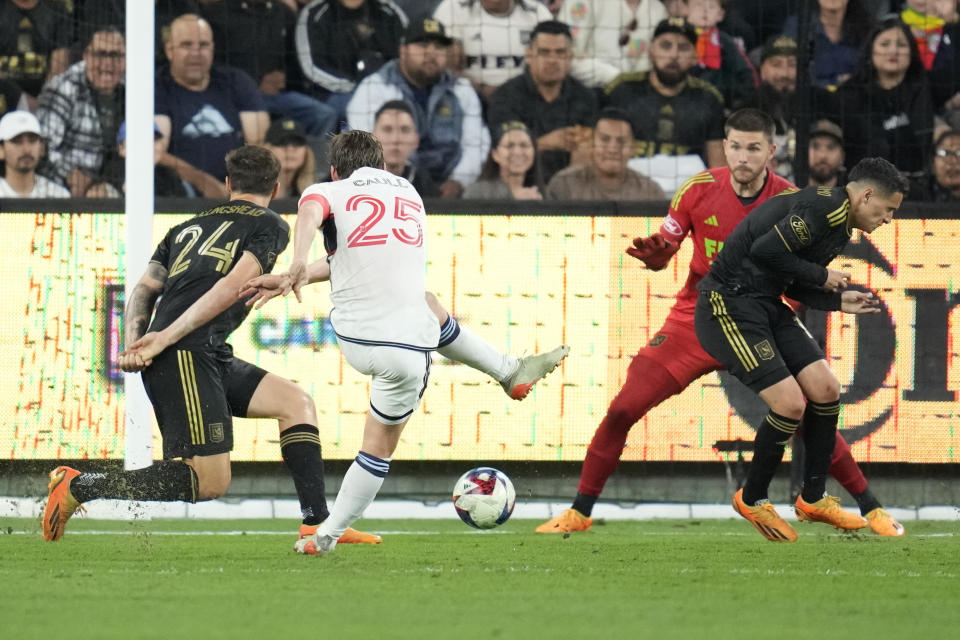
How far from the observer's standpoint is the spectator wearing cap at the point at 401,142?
974cm

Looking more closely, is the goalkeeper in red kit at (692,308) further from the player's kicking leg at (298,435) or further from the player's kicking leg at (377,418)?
the player's kicking leg at (377,418)

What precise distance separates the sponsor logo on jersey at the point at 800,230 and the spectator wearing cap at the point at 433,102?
3.87 m

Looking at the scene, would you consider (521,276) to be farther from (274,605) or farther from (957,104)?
(274,605)

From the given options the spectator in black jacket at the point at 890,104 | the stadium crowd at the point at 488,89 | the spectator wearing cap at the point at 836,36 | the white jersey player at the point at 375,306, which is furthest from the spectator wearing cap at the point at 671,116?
the white jersey player at the point at 375,306

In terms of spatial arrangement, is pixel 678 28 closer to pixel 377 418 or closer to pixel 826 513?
pixel 826 513

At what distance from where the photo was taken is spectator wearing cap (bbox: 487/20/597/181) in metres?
10.1

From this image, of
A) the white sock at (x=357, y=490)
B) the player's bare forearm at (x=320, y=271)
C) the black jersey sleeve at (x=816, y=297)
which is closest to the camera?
the white sock at (x=357, y=490)

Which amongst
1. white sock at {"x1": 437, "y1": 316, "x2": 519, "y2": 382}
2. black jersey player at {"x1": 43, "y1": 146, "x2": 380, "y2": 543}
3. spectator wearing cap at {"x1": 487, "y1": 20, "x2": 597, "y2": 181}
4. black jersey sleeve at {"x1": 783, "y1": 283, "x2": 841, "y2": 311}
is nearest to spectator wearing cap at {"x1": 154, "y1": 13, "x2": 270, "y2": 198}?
spectator wearing cap at {"x1": 487, "y1": 20, "x2": 597, "y2": 181}

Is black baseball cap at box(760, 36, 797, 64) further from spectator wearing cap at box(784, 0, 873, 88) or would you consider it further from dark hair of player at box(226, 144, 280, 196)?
dark hair of player at box(226, 144, 280, 196)

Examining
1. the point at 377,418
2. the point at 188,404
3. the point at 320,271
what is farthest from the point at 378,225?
the point at 188,404

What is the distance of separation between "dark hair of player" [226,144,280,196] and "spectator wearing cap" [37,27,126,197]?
3.52m

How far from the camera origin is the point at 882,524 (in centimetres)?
743

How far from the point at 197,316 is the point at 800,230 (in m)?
2.71

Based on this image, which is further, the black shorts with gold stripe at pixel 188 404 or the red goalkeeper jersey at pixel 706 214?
the red goalkeeper jersey at pixel 706 214
